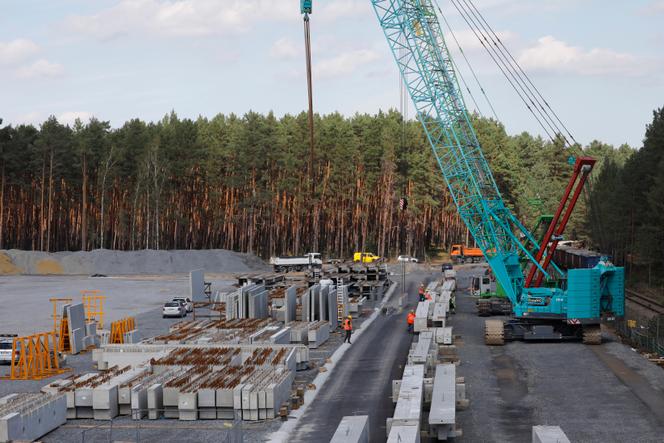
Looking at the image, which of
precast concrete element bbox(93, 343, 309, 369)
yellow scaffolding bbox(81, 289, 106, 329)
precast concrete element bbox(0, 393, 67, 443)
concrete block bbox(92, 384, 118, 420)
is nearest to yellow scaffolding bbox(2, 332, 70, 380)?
precast concrete element bbox(93, 343, 309, 369)

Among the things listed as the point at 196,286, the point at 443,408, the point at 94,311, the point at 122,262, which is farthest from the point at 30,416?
the point at 122,262

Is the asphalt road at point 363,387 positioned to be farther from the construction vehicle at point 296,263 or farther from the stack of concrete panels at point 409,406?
the construction vehicle at point 296,263

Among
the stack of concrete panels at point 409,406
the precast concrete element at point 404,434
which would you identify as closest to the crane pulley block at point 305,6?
the stack of concrete panels at point 409,406

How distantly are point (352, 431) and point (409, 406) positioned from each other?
11.2 ft

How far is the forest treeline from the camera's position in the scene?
125562 millimetres

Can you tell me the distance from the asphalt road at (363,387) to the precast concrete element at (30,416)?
320 inches

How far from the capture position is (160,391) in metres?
31.4

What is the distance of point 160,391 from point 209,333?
15960mm

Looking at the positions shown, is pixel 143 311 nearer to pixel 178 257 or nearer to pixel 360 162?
pixel 178 257

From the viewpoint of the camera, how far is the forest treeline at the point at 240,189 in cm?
12556

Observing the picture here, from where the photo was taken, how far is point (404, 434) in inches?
932

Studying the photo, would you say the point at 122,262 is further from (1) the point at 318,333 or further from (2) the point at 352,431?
(2) the point at 352,431

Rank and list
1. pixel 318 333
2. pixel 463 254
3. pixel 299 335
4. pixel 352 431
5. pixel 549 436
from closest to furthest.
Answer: pixel 549 436, pixel 352 431, pixel 299 335, pixel 318 333, pixel 463 254

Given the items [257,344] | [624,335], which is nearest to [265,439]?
[257,344]
